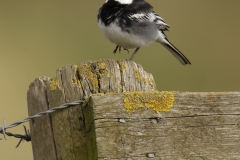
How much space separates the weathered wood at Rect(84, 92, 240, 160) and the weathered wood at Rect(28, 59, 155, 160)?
102 mm

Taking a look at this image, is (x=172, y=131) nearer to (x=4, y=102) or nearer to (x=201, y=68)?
(x=4, y=102)

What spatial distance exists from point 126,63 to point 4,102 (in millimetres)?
4237

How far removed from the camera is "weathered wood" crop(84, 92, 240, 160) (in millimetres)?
2277

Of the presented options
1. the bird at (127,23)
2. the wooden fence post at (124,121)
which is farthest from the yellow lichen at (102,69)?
the bird at (127,23)

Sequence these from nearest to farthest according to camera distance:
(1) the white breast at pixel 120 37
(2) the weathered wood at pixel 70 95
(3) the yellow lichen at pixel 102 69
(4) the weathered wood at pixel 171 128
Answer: (4) the weathered wood at pixel 171 128 < (2) the weathered wood at pixel 70 95 < (3) the yellow lichen at pixel 102 69 < (1) the white breast at pixel 120 37

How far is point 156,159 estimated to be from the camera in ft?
7.51

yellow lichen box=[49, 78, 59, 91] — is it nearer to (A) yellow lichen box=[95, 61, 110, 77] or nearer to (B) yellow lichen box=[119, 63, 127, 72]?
(A) yellow lichen box=[95, 61, 110, 77]

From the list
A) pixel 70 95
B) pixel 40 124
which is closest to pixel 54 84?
pixel 70 95

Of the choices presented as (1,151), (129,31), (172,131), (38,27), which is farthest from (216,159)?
(38,27)

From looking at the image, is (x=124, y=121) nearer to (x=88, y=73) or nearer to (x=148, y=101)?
(x=148, y=101)

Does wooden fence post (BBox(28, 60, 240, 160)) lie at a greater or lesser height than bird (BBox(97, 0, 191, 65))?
lesser

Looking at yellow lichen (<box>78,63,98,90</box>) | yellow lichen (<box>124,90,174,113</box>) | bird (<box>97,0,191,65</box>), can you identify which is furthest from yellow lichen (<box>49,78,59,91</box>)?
bird (<box>97,0,191,65</box>)

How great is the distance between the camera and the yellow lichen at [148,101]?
2320 mm

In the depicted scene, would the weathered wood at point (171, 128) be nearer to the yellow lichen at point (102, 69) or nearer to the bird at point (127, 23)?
the yellow lichen at point (102, 69)
